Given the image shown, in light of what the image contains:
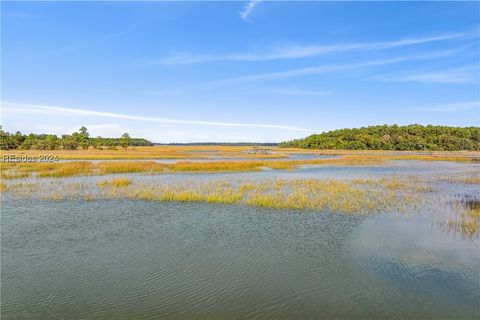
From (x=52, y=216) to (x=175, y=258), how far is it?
359 inches

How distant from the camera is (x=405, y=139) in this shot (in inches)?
4734

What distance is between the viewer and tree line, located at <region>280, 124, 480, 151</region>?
11312 centimetres

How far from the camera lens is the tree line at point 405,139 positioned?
11312 centimetres

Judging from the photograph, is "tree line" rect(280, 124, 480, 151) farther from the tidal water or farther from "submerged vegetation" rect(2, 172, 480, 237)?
the tidal water

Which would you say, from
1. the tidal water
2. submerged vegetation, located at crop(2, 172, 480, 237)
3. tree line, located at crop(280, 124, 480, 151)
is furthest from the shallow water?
tree line, located at crop(280, 124, 480, 151)

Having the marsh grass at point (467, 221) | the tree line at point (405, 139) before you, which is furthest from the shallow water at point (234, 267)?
the tree line at point (405, 139)

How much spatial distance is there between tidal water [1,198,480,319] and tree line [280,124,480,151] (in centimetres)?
11300

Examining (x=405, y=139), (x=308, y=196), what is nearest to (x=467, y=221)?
(x=308, y=196)

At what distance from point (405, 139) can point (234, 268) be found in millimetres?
125765

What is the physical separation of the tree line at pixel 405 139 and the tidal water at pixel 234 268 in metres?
113

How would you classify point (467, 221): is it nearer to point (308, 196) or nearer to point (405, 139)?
point (308, 196)

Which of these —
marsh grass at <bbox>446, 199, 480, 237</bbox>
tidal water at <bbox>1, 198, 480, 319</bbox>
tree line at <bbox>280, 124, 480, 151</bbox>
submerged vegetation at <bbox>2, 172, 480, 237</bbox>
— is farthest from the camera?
tree line at <bbox>280, 124, 480, 151</bbox>

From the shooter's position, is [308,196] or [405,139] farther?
[405,139]

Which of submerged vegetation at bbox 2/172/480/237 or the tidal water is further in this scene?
submerged vegetation at bbox 2/172/480/237
